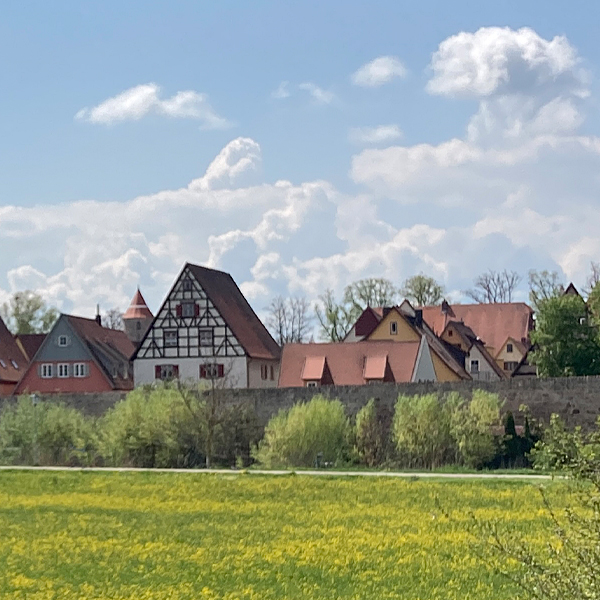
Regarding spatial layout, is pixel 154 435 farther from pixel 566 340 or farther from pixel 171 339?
pixel 566 340

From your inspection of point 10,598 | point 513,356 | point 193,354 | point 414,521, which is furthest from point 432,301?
point 10,598

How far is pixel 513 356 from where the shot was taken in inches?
3314

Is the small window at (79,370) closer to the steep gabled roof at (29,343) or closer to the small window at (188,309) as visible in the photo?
the small window at (188,309)

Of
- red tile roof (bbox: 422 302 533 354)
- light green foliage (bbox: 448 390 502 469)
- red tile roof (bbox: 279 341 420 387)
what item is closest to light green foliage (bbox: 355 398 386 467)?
light green foliage (bbox: 448 390 502 469)

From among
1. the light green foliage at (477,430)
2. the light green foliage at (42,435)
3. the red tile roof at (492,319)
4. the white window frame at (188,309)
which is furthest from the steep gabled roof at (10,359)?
the light green foliage at (477,430)

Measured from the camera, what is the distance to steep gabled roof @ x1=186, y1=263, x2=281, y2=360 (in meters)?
62.2

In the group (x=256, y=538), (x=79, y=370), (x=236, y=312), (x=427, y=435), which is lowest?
(x=256, y=538)

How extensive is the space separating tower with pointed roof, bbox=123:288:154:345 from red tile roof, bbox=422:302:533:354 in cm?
2223

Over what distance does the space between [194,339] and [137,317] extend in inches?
1075

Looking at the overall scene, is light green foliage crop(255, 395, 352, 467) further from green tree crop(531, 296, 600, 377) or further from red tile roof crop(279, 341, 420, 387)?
green tree crop(531, 296, 600, 377)

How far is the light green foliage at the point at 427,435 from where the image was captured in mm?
35500

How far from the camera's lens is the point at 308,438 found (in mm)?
36344

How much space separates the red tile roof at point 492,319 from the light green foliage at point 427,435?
4700 centimetres

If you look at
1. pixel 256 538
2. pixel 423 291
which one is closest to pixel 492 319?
pixel 423 291
